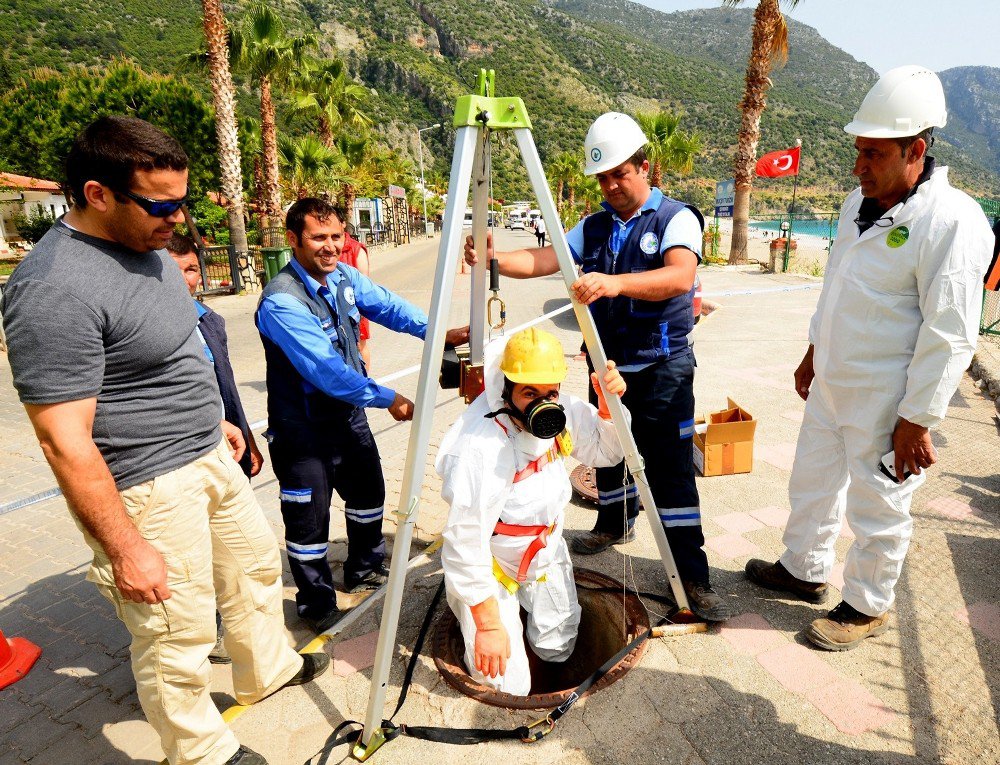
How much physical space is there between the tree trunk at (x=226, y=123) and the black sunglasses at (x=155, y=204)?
15.5 metres

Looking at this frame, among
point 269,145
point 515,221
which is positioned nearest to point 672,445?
point 269,145

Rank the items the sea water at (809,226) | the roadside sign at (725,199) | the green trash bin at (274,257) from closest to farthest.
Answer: the green trash bin at (274,257) < the roadside sign at (725,199) < the sea water at (809,226)

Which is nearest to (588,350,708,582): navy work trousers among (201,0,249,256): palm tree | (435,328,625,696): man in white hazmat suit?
(435,328,625,696): man in white hazmat suit

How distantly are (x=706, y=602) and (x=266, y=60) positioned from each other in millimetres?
21753

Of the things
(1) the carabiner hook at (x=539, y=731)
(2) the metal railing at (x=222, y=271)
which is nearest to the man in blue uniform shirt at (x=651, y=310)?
(1) the carabiner hook at (x=539, y=731)

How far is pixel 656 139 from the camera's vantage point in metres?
25.0

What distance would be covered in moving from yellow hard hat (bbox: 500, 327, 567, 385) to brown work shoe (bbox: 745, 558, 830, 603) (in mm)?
1888

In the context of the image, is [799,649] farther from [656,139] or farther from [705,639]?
[656,139]

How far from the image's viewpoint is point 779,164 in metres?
19.1

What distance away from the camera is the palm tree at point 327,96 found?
2491 centimetres

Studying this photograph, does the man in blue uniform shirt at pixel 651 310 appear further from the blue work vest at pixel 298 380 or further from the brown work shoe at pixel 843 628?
the blue work vest at pixel 298 380

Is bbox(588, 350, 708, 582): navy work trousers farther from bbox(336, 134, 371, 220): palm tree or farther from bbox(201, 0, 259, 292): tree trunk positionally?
bbox(336, 134, 371, 220): palm tree

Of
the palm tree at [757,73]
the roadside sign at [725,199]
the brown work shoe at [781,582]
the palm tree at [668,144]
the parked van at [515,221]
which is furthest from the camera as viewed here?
the parked van at [515,221]

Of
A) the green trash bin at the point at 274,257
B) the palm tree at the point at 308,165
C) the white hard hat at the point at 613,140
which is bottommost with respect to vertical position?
the green trash bin at the point at 274,257
